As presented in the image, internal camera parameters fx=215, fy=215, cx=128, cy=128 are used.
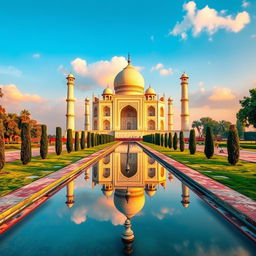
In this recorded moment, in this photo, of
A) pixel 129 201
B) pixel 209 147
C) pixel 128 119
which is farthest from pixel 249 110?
pixel 128 119

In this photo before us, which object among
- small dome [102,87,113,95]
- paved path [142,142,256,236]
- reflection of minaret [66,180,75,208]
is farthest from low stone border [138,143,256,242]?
small dome [102,87,113,95]

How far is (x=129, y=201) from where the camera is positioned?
13.3 feet

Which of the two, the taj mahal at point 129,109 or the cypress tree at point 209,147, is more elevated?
the taj mahal at point 129,109

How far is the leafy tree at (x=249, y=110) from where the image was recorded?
61.3 ft

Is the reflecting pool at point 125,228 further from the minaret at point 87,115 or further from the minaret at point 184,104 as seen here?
the minaret at point 87,115

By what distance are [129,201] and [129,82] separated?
126ft

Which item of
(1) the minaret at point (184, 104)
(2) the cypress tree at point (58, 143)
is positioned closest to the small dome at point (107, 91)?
(1) the minaret at point (184, 104)

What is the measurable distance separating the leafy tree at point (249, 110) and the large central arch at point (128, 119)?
24.4 meters

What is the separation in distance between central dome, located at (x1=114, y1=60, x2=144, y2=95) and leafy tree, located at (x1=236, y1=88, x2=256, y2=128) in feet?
76.8

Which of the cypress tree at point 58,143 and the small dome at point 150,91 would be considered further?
the small dome at point 150,91

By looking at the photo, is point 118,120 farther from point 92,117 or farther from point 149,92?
point 149,92

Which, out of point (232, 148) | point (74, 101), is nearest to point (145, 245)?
point (232, 148)

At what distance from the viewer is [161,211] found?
11.9ft

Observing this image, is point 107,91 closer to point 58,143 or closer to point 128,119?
point 128,119
